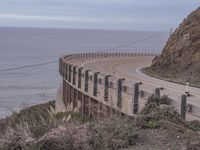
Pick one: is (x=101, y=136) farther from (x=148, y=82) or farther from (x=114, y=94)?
(x=148, y=82)

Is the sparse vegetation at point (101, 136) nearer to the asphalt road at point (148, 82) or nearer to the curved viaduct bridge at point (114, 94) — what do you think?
the curved viaduct bridge at point (114, 94)

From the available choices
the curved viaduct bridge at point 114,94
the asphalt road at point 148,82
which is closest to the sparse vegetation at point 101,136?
the curved viaduct bridge at point 114,94

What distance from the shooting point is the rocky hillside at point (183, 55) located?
120ft

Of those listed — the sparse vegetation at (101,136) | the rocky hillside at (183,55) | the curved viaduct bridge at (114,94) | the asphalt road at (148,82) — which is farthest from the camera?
the rocky hillside at (183,55)

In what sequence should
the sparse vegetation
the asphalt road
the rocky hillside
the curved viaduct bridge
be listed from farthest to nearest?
the rocky hillside < the asphalt road < the curved viaduct bridge < the sparse vegetation

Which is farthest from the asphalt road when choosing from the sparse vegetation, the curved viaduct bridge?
the sparse vegetation

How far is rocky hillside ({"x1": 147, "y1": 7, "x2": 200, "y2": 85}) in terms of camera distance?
36688mm

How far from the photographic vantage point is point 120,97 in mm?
18547

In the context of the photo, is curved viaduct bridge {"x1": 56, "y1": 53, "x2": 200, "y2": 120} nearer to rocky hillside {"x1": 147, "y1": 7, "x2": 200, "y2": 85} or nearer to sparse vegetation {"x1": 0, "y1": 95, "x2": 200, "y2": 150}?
sparse vegetation {"x1": 0, "y1": 95, "x2": 200, "y2": 150}

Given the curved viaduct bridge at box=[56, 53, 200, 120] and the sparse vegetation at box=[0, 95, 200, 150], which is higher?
the sparse vegetation at box=[0, 95, 200, 150]

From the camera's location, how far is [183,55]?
39.6 metres

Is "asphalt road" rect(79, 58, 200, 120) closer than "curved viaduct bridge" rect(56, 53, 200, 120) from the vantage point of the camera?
No

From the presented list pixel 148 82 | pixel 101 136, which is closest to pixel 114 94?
pixel 148 82

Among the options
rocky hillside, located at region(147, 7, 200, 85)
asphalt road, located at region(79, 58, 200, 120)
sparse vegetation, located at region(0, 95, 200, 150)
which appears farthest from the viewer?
rocky hillside, located at region(147, 7, 200, 85)
